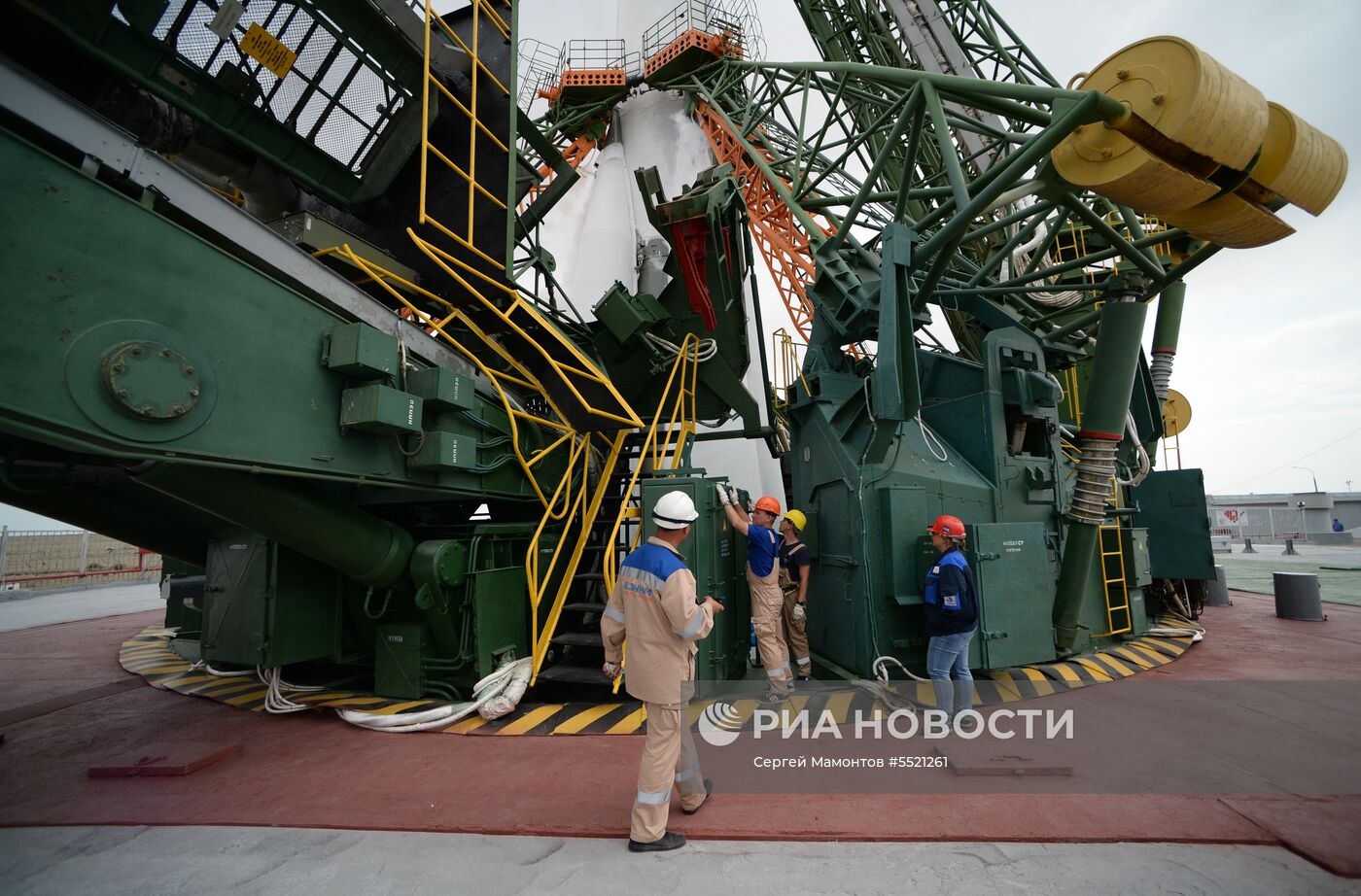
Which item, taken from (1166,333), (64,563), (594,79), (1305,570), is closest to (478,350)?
(1166,333)

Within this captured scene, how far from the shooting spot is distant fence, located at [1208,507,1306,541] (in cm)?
2870

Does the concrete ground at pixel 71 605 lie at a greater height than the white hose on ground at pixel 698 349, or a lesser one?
lesser

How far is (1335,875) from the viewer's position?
8.41 feet

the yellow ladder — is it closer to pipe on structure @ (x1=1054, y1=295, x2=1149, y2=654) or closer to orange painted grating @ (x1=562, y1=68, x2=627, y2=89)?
pipe on structure @ (x1=1054, y1=295, x2=1149, y2=654)

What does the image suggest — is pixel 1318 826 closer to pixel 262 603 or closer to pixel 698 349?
pixel 698 349

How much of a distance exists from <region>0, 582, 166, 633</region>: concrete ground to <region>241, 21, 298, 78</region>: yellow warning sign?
1006 cm

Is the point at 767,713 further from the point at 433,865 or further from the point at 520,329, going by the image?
the point at 520,329

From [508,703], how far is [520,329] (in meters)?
3.15

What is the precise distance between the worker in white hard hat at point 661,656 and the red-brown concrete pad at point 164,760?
121 inches

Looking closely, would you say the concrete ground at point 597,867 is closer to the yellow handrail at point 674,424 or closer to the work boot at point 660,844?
the work boot at point 660,844

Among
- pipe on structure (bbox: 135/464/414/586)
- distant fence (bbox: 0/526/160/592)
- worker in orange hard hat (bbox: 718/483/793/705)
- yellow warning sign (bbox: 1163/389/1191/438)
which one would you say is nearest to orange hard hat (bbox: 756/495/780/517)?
worker in orange hard hat (bbox: 718/483/793/705)

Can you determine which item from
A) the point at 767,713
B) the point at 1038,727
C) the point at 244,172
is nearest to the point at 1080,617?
the point at 1038,727

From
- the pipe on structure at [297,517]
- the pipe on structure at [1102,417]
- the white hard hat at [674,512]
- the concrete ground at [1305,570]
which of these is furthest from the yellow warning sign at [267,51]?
the concrete ground at [1305,570]

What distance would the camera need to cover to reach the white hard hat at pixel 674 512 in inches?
130
